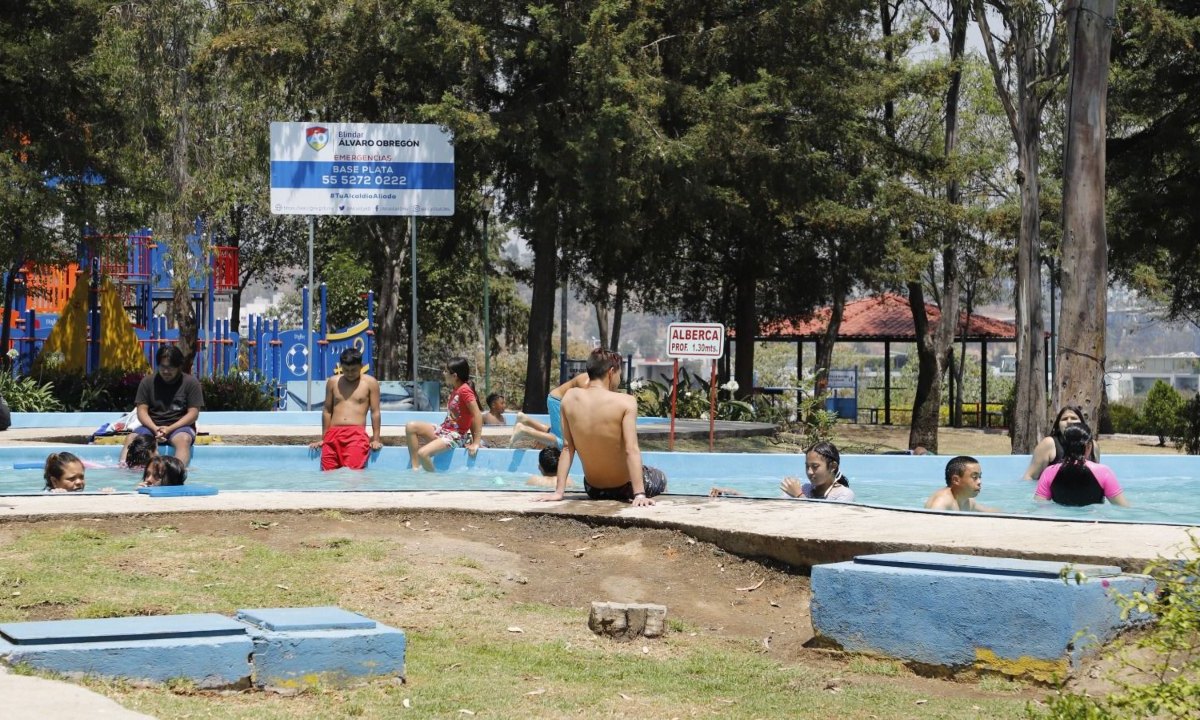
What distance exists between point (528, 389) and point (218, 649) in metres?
24.3

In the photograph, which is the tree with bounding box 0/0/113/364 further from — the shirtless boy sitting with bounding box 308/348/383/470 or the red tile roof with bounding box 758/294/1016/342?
the red tile roof with bounding box 758/294/1016/342

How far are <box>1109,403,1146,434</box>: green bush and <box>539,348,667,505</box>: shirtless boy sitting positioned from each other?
3527 cm

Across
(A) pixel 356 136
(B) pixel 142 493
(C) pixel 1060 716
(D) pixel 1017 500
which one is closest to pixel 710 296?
(A) pixel 356 136

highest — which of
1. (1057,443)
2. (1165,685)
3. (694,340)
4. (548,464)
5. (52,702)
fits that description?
(694,340)

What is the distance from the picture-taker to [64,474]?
39.1 feet

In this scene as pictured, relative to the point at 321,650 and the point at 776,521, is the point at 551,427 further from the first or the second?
the point at 321,650

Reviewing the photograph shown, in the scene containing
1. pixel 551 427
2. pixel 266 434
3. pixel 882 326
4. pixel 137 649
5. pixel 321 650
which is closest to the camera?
pixel 137 649

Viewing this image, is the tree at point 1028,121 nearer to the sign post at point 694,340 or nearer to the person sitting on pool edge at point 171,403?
the sign post at point 694,340

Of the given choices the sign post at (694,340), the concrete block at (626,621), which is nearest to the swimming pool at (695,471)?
the sign post at (694,340)

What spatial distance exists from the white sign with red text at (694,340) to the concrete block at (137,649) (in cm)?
1145

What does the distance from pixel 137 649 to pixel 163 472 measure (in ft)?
22.6

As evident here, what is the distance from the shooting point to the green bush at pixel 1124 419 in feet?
142

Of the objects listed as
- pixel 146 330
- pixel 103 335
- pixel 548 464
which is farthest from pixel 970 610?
pixel 146 330

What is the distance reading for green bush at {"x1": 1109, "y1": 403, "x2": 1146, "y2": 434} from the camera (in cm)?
4319
